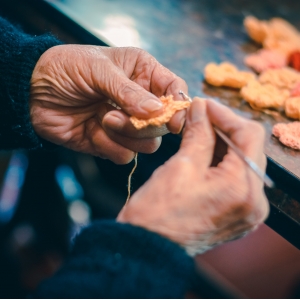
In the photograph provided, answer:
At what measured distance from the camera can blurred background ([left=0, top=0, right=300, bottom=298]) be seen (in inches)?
57.7

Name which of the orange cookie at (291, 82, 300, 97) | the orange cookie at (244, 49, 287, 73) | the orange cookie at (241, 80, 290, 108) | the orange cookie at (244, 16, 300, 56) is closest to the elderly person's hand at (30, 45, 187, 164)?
the orange cookie at (241, 80, 290, 108)

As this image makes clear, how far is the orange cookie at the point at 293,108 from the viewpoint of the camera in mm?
1146

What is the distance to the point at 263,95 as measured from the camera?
1.21m

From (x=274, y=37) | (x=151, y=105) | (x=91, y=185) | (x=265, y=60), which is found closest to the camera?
(x=151, y=105)

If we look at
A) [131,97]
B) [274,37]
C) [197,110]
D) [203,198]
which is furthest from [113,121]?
[274,37]

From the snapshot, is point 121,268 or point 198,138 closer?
point 121,268

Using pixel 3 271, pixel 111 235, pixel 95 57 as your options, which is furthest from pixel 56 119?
pixel 3 271

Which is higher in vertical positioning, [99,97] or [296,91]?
[296,91]

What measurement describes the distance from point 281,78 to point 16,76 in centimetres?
109

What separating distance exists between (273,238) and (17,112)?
1.52 m

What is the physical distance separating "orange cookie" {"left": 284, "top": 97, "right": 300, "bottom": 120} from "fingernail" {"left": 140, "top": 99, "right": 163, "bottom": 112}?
63 centimetres

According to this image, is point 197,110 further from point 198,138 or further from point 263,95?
point 263,95

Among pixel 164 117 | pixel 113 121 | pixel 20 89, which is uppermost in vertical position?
pixel 164 117

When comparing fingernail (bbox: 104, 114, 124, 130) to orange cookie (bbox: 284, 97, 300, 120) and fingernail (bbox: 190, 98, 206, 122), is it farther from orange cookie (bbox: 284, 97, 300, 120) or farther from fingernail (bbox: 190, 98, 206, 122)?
orange cookie (bbox: 284, 97, 300, 120)
